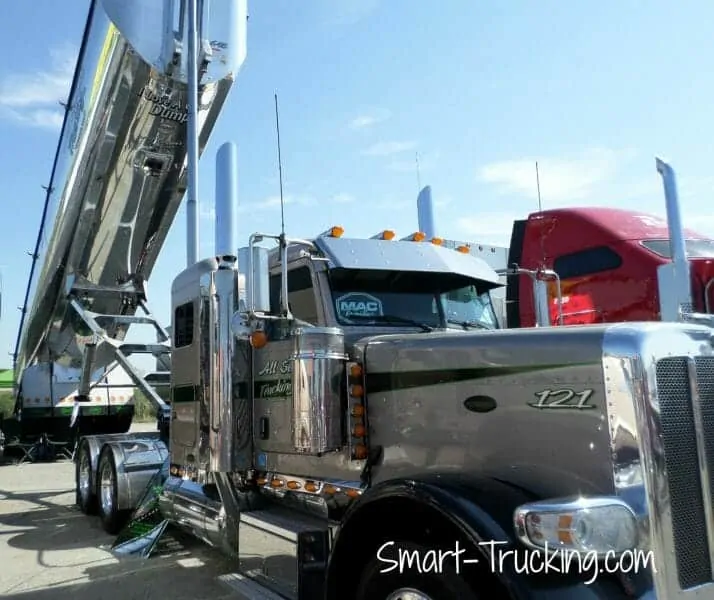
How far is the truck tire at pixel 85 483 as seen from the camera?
314 inches

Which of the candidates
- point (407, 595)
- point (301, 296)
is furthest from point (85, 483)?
point (407, 595)

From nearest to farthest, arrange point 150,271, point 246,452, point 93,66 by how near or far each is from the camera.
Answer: point 246,452 → point 93,66 → point 150,271

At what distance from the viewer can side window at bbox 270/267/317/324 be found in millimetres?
4152

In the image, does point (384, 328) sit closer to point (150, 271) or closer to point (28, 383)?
point (150, 271)

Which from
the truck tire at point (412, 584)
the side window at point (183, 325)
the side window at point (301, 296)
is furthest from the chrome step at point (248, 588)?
the side window at point (183, 325)

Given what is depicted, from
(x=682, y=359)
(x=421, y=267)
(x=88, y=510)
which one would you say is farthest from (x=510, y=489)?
(x=88, y=510)

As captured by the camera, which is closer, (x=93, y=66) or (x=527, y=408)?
(x=527, y=408)

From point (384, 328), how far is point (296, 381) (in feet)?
2.30

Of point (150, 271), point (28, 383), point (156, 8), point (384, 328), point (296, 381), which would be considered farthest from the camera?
point (28, 383)

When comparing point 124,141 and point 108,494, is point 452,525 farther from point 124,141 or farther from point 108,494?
point 124,141

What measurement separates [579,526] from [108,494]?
6.28m

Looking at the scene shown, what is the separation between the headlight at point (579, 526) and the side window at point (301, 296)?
6.63ft

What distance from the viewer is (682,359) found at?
278 centimetres

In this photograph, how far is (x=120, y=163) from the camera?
786 centimetres
